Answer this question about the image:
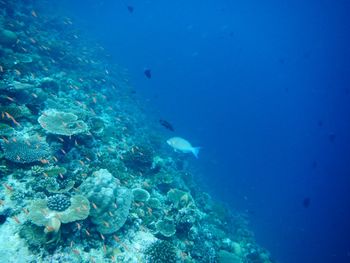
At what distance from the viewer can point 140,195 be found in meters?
9.51

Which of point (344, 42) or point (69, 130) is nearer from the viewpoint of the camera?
point (69, 130)

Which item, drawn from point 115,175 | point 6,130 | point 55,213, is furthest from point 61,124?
point 55,213

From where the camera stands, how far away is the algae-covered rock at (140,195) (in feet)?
30.7

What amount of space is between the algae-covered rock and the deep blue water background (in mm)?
14129

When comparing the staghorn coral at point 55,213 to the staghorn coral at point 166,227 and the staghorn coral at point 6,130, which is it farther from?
the staghorn coral at point 6,130

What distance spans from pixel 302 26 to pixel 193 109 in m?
44.5

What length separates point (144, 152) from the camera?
11867mm

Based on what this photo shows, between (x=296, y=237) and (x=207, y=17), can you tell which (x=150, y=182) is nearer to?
(x=296, y=237)

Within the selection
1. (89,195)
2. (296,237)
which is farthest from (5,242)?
(296,237)

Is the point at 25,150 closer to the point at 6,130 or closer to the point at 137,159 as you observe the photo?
the point at 6,130

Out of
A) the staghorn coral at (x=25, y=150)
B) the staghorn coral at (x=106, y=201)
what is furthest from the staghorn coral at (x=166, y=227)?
the staghorn coral at (x=25, y=150)

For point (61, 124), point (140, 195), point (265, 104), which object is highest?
point (61, 124)

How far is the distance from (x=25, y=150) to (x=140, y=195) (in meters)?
4.31

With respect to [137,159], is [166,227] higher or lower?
higher
